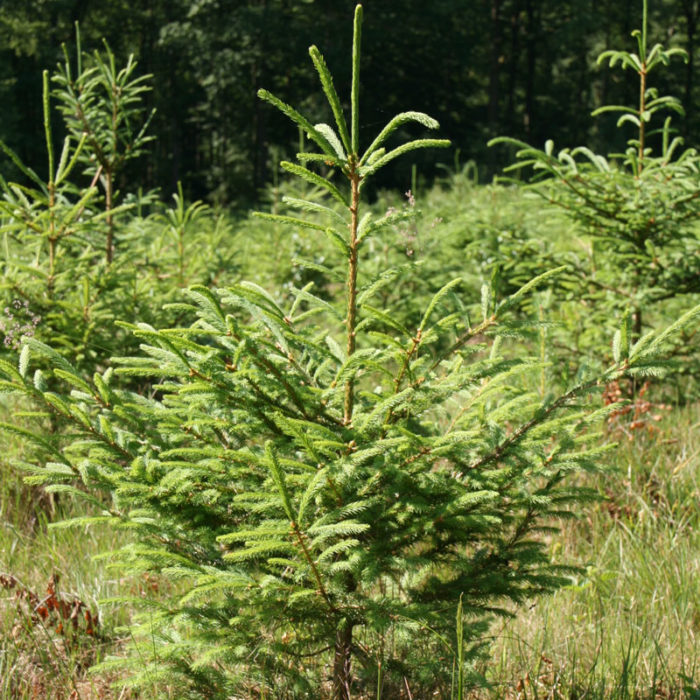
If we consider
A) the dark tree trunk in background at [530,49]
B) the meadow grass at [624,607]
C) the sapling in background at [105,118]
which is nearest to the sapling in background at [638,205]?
the meadow grass at [624,607]

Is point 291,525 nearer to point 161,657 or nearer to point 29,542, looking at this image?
point 161,657

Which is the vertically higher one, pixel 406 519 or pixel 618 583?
pixel 406 519

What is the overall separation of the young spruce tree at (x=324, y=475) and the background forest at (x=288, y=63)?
81.4ft

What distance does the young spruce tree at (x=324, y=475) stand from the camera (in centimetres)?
188

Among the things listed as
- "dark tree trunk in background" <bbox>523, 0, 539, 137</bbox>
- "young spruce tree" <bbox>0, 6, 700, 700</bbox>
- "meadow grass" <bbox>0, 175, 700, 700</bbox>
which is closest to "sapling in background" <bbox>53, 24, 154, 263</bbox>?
"meadow grass" <bbox>0, 175, 700, 700</bbox>

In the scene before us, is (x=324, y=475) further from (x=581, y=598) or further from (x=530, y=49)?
(x=530, y=49)

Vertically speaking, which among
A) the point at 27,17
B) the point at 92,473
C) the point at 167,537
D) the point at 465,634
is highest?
the point at 27,17

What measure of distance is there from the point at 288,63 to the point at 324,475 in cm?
3120

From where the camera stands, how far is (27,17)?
31562mm

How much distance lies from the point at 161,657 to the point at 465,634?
843mm

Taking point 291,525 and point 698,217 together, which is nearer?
point 291,525

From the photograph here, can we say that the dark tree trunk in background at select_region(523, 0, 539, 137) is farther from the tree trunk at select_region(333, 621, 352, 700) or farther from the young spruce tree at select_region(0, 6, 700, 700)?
the tree trunk at select_region(333, 621, 352, 700)

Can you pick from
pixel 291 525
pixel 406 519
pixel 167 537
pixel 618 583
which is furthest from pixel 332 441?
pixel 618 583

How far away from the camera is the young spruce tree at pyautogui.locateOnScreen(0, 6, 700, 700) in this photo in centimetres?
188
